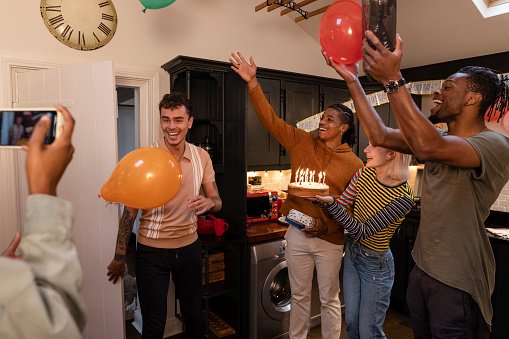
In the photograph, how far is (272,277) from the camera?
3000mm

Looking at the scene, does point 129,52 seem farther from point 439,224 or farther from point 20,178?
point 439,224

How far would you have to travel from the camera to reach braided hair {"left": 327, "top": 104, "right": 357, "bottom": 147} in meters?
2.44

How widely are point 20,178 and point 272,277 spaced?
7.01 feet

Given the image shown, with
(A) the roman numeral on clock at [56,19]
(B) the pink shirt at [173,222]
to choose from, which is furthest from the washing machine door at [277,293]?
(A) the roman numeral on clock at [56,19]

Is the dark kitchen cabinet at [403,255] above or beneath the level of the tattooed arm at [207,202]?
beneath

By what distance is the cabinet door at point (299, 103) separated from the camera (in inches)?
140

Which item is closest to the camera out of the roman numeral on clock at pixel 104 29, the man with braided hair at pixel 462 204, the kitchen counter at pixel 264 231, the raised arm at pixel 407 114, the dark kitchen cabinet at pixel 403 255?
the raised arm at pixel 407 114

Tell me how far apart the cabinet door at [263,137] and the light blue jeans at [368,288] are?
4.87ft

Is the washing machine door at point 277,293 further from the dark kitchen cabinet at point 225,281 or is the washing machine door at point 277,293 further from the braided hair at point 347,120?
the braided hair at point 347,120

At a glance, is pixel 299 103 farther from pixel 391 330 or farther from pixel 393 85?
pixel 393 85

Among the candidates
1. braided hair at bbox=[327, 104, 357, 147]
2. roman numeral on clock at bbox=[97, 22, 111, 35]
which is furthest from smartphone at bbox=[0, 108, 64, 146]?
roman numeral on clock at bbox=[97, 22, 111, 35]

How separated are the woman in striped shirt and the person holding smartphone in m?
1.45

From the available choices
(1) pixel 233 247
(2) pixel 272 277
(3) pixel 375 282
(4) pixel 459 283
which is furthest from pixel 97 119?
(4) pixel 459 283

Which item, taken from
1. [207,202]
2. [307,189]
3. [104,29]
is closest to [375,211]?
[307,189]
